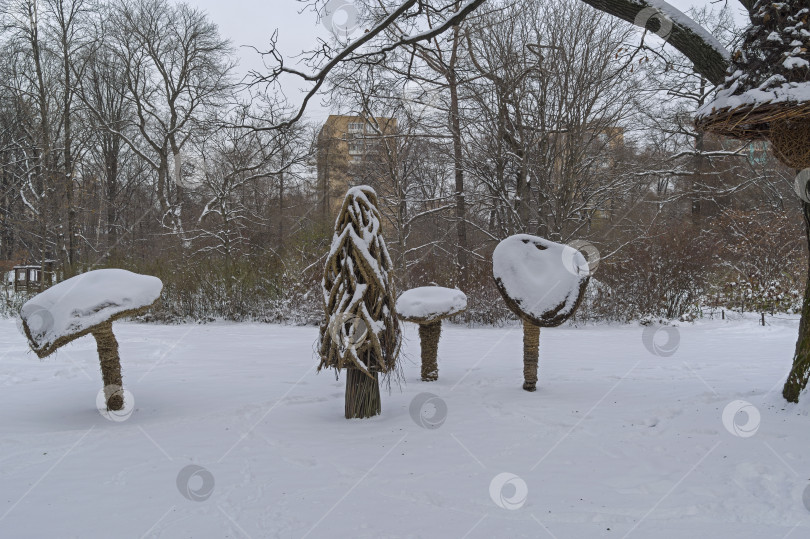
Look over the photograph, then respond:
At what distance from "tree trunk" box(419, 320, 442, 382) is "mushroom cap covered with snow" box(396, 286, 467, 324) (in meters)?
0.22

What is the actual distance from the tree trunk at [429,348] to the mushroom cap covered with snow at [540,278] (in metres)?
1.03

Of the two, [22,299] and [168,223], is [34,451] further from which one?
[168,223]

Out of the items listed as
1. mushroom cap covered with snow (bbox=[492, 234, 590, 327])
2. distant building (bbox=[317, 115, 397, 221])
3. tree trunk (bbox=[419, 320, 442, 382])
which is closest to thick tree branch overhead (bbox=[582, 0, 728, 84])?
mushroom cap covered with snow (bbox=[492, 234, 590, 327])

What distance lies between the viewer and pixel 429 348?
17.9ft

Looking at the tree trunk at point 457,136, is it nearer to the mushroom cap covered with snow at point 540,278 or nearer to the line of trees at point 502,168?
the line of trees at point 502,168

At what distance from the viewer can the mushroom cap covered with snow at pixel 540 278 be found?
4.45 m

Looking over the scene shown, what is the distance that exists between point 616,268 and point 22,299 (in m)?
15.3

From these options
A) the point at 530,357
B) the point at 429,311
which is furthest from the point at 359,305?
the point at 530,357

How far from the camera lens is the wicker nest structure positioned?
278cm

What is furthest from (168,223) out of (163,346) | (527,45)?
(527,45)

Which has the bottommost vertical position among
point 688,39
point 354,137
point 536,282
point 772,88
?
point 536,282

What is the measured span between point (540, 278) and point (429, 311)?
47.5 inches

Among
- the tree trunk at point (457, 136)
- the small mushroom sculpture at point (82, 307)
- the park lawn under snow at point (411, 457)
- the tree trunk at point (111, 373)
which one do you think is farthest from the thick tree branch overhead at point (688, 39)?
the tree trunk at point (457, 136)

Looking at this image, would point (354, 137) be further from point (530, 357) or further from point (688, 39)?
point (688, 39)
